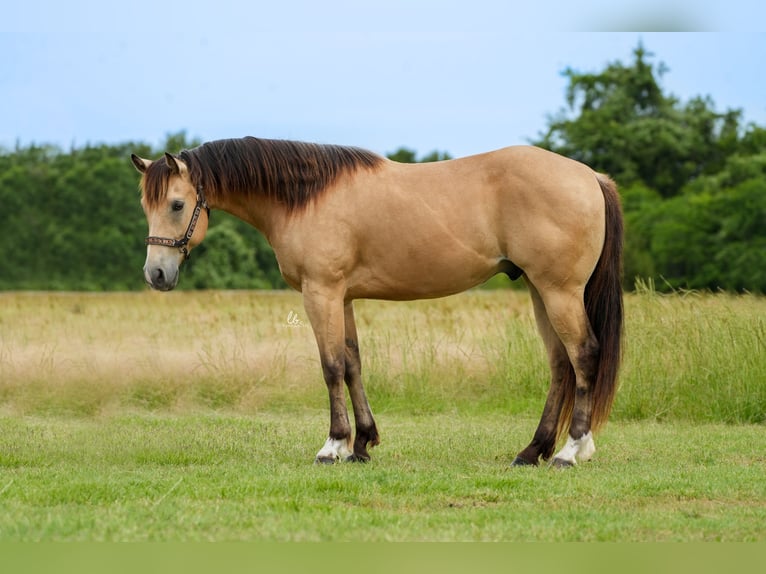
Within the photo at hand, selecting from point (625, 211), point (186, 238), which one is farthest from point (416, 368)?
point (625, 211)

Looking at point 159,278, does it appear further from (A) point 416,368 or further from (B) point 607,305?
(A) point 416,368

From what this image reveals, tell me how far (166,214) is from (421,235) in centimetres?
181

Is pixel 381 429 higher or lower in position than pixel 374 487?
lower

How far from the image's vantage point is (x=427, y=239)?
6391 mm

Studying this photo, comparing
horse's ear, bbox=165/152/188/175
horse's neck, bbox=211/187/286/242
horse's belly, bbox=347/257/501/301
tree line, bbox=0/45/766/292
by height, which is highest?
horse's ear, bbox=165/152/188/175

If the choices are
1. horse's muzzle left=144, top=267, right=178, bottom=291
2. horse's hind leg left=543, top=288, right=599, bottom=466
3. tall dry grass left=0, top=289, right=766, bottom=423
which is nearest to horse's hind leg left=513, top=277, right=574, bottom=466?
horse's hind leg left=543, top=288, right=599, bottom=466

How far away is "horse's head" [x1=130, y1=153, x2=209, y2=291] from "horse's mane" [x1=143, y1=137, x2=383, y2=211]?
13 centimetres

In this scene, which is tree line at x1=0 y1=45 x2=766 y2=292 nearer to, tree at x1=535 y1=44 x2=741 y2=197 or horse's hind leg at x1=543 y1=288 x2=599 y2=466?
tree at x1=535 y1=44 x2=741 y2=197

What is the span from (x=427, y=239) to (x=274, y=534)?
284cm

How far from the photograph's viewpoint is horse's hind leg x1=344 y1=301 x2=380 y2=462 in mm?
6609

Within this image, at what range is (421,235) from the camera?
21.0 feet

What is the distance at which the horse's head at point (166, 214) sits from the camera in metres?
6.34

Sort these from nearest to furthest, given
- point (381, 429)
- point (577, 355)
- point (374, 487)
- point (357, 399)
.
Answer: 1. point (374, 487)
2. point (577, 355)
3. point (357, 399)
4. point (381, 429)

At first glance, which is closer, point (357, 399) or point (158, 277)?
point (158, 277)
